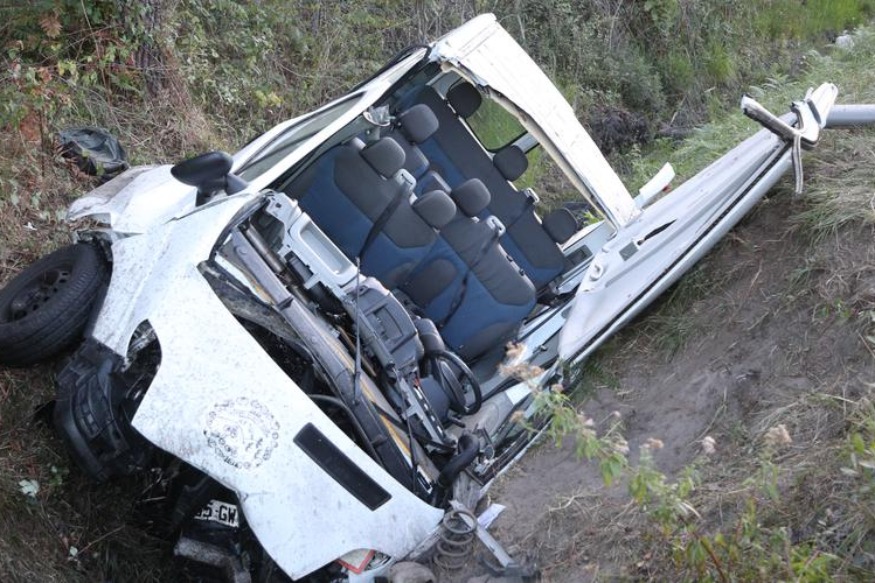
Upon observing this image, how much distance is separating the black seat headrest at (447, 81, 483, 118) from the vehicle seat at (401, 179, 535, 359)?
897mm

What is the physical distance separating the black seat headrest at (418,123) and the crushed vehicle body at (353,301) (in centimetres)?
1

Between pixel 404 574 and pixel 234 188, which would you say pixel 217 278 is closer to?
pixel 234 188

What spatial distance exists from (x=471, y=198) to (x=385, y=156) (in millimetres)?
607

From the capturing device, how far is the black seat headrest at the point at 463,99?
21.5 feet

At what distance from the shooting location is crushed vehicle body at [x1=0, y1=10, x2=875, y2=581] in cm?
387

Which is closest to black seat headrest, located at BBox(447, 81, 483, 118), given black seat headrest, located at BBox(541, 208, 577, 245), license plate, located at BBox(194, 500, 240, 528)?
black seat headrest, located at BBox(541, 208, 577, 245)

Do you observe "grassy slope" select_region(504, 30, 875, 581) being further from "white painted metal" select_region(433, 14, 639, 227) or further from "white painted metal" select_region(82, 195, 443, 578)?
"white painted metal" select_region(82, 195, 443, 578)

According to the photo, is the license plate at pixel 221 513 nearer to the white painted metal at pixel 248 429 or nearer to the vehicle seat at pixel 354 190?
the white painted metal at pixel 248 429

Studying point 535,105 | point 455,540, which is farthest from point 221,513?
point 535,105

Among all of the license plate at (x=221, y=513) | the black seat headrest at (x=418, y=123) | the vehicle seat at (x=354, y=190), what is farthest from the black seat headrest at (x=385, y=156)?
the license plate at (x=221, y=513)

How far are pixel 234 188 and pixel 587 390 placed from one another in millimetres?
2025

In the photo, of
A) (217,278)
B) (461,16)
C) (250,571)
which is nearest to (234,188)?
(217,278)

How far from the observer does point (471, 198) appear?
19.0ft

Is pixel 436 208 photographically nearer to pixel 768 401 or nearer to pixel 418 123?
pixel 418 123
